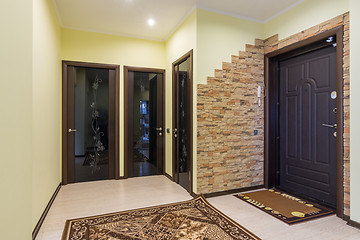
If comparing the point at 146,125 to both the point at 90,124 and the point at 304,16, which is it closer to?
the point at 90,124

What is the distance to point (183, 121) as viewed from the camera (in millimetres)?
3713

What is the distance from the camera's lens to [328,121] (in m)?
2.83

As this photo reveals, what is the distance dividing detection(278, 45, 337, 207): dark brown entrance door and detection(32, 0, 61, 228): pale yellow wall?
138 inches

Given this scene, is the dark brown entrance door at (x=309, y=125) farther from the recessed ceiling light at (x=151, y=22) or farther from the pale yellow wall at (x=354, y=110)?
the recessed ceiling light at (x=151, y=22)

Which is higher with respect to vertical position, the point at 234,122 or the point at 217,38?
the point at 217,38

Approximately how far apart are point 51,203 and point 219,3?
147 inches

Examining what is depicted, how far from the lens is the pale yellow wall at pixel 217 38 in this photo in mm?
3188

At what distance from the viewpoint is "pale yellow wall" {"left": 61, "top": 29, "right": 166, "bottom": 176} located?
389cm

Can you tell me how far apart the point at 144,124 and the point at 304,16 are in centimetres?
328

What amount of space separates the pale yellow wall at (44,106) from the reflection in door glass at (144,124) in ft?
4.58

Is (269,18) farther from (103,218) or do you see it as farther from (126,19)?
(103,218)

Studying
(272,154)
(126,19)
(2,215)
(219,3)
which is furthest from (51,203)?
(219,3)

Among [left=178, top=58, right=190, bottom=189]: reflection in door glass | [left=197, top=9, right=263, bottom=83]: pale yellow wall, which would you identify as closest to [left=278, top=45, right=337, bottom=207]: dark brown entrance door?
[left=197, top=9, right=263, bottom=83]: pale yellow wall

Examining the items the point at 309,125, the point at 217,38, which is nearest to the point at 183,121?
the point at 217,38
